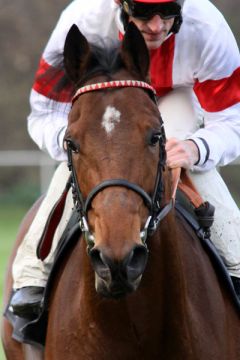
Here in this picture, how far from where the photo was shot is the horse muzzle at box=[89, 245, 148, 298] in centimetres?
450

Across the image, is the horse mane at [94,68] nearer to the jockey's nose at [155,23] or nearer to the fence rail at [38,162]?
the jockey's nose at [155,23]

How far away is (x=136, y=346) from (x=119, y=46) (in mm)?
1358

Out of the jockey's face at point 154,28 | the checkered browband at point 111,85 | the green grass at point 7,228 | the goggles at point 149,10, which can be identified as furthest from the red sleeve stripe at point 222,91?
the green grass at point 7,228

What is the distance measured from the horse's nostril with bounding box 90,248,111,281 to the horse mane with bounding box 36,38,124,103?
34.5 inches

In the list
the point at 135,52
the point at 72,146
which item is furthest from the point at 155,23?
the point at 72,146

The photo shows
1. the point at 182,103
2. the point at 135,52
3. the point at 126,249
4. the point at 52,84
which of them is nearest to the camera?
the point at 126,249

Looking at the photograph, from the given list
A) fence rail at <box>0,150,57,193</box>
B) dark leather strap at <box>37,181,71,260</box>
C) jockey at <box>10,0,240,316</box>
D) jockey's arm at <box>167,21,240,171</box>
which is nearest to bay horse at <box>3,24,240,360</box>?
dark leather strap at <box>37,181,71,260</box>

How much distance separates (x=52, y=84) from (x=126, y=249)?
1.28m

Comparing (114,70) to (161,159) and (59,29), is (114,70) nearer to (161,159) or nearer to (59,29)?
(161,159)

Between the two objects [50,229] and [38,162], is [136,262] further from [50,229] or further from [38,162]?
[38,162]

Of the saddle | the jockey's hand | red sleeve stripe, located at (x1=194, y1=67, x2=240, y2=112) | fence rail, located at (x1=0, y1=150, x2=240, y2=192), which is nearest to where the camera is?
the jockey's hand

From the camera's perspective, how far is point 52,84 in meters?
5.50

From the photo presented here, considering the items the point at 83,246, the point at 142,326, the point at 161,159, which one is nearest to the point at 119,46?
the point at 161,159

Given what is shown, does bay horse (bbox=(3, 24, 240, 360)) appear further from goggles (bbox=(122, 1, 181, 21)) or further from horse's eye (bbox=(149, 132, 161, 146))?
goggles (bbox=(122, 1, 181, 21))
